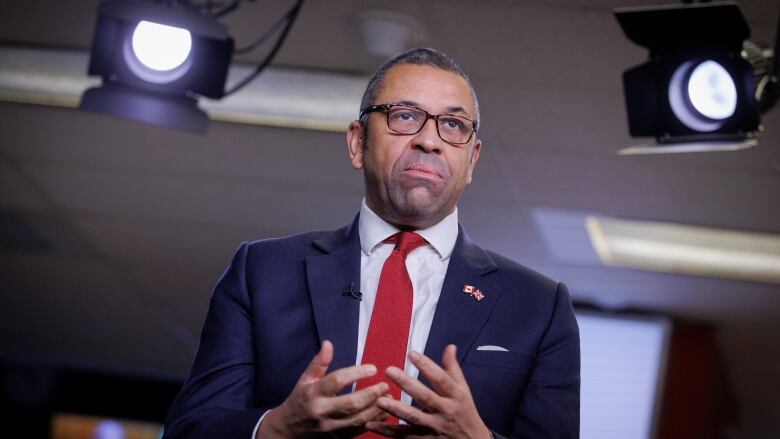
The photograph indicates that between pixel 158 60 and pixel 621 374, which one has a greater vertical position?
pixel 158 60

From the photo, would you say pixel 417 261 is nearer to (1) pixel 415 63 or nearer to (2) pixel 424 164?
(2) pixel 424 164

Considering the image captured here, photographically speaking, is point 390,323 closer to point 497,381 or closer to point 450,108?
point 497,381

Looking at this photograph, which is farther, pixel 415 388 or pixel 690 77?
pixel 690 77

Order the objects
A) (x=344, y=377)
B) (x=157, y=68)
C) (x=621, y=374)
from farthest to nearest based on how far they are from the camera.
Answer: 1. (x=621, y=374)
2. (x=157, y=68)
3. (x=344, y=377)

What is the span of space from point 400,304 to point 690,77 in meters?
1.66

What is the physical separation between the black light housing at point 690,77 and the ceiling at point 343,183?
0.36m

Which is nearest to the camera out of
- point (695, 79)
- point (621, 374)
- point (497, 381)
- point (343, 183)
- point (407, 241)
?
point (497, 381)

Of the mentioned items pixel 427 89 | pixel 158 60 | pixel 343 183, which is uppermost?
pixel 427 89

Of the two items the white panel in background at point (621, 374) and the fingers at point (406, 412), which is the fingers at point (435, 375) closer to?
the fingers at point (406, 412)

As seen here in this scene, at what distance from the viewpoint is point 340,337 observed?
159cm

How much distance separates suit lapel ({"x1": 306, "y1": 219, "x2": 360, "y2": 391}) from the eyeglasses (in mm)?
175

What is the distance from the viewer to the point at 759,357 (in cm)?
737

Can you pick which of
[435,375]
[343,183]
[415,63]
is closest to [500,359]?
[435,375]

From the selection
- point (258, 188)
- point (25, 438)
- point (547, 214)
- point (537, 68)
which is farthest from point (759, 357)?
point (25, 438)
